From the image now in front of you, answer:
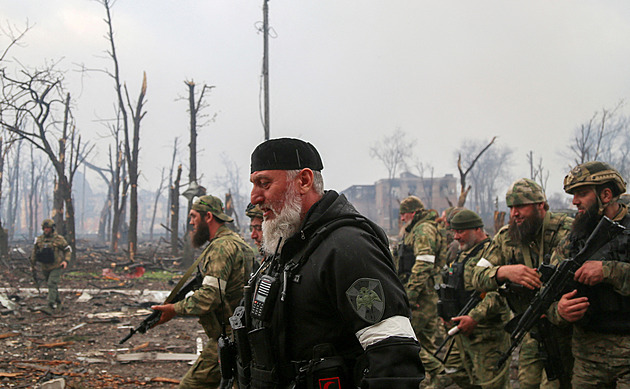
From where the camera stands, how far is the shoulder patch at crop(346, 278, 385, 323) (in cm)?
173

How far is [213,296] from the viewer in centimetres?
422

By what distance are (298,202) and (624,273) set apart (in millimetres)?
2373

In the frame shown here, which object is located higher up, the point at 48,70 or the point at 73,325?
the point at 48,70

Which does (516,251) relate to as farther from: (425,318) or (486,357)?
(425,318)

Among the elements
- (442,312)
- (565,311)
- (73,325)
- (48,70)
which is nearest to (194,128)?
(48,70)

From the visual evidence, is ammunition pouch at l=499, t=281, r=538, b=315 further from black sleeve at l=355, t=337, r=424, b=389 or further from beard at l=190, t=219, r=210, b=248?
beard at l=190, t=219, r=210, b=248

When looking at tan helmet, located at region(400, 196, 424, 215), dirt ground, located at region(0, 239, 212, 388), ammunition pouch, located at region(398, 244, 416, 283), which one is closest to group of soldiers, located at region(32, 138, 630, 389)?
tan helmet, located at region(400, 196, 424, 215)

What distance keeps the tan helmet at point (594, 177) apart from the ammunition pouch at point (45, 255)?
36.4 ft

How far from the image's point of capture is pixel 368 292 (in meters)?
1.75

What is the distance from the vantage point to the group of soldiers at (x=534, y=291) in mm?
3223

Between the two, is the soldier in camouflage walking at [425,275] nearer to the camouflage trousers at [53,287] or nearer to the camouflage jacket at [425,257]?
the camouflage jacket at [425,257]

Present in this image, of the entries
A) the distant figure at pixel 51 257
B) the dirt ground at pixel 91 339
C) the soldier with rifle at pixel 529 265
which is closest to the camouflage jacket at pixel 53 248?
the distant figure at pixel 51 257

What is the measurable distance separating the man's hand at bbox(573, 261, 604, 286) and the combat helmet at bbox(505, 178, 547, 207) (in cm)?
102

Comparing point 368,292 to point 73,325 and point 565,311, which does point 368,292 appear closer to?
point 565,311
